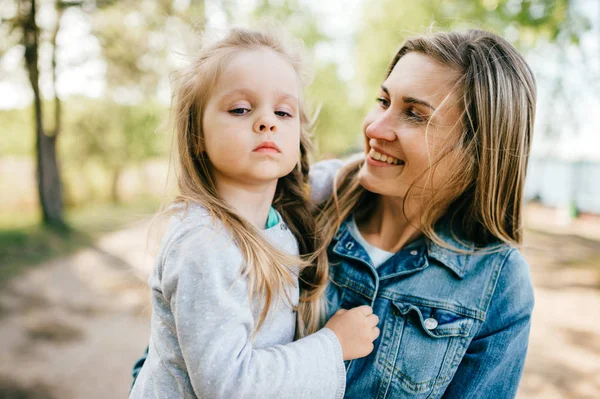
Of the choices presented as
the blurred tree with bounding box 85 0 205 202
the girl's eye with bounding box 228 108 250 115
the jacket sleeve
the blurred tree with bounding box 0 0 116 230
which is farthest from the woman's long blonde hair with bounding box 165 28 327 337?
the blurred tree with bounding box 0 0 116 230

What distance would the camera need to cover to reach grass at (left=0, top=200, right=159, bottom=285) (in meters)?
6.56

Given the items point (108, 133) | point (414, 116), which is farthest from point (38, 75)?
point (414, 116)

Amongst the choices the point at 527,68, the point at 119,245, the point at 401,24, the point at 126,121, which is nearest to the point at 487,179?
the point at 527,68

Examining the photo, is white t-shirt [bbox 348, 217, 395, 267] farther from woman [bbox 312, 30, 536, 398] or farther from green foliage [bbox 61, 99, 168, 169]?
green foliage [bbox 61, 99, 168, 169]

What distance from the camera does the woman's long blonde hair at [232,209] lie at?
52.0 inches

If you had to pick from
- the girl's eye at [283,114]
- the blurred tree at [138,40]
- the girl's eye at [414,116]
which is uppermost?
the girl's eye at [414,116]

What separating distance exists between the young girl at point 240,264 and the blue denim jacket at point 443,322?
0.11m

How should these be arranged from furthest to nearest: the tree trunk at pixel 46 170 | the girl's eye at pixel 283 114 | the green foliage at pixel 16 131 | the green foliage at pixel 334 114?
the green foliage at pixel 334 114, the green foliage at pixel 16 131, the tree trunk at pixel 46 170, the girl's eye at pixel 283 114

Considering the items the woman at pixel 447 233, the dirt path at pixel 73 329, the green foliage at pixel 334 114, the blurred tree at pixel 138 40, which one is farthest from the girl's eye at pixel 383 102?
the green foliage at pixel 334 114

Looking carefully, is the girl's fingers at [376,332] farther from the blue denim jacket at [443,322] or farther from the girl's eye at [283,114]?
the girl's eye at [283,114]

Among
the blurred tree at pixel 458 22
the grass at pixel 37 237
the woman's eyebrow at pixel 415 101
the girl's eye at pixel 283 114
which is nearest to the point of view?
the girl's eye at pixel 283 114

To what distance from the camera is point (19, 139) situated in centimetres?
996

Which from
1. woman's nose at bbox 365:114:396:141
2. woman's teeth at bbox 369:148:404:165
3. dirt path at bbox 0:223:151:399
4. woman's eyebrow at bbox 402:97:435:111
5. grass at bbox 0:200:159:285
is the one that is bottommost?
grass at bbox 0:200:159:285

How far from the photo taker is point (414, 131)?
1.55m
